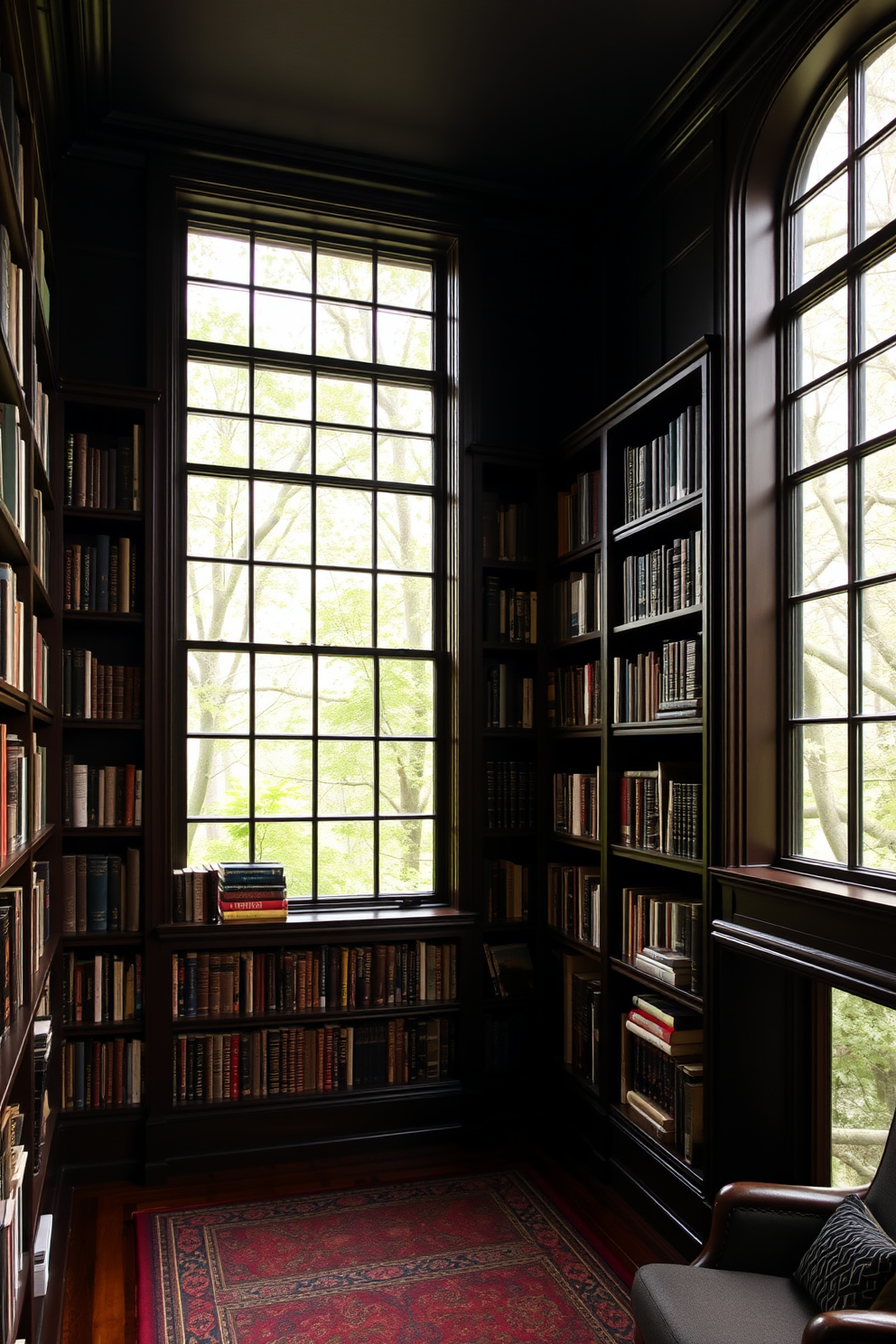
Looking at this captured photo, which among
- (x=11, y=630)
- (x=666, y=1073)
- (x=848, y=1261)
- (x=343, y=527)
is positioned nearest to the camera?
(x=848, y=1261)

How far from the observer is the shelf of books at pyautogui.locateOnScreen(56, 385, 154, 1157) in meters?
3.77

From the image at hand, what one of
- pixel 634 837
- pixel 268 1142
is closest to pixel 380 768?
pixel 634 837

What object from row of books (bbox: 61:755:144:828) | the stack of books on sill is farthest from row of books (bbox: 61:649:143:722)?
the stack of books on sill

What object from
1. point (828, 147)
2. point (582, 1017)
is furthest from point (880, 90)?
point (582, 1017)

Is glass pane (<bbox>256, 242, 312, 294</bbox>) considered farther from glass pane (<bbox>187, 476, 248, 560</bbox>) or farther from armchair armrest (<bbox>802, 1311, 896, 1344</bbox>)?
armchair armrest (<bbox>802, 1311, 896, 1344</bbox>)

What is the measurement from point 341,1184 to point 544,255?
395cm

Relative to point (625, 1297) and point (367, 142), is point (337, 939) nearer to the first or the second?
point (625, 1297)

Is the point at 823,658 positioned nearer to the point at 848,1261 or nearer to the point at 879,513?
the point at 879,513

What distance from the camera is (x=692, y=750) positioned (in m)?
3.71

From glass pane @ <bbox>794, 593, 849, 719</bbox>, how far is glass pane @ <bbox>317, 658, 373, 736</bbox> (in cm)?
187

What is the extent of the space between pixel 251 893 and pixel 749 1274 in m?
2.22

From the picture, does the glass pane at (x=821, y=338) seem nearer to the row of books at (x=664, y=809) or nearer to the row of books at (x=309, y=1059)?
the row of books at (x=664, y=809)

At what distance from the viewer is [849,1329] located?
1794 millimetres

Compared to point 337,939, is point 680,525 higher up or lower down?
higher up
